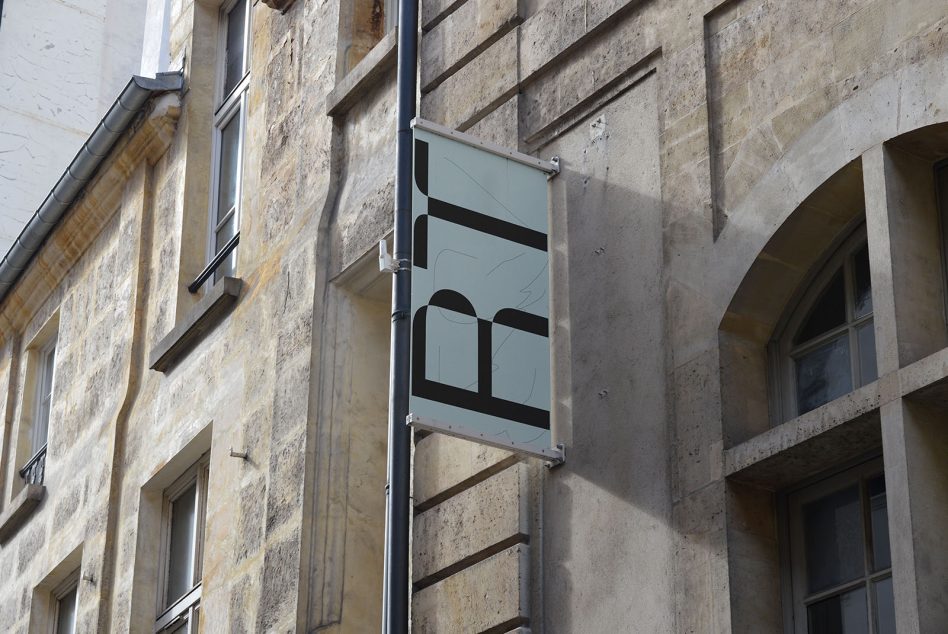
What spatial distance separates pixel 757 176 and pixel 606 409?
1.16 metres

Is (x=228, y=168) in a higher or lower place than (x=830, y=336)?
higher

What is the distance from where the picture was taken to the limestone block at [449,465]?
859 centimetres

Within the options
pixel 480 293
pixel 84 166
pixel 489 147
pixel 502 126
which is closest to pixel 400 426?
pixel 480 293

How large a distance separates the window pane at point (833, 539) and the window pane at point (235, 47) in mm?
7298

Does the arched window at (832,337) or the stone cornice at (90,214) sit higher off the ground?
the stone cornice at (90,214)

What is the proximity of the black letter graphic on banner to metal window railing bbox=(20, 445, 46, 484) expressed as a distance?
7676 millimetres

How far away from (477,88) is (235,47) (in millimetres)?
4764

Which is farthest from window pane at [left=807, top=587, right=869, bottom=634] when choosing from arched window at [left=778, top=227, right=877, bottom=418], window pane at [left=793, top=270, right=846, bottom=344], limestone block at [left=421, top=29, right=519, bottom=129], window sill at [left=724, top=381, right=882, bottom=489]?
limestone block at [left=421, top=29, right=519, bottom=129]

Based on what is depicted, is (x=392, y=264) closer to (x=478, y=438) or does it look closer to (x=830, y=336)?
(x=478, y=438)

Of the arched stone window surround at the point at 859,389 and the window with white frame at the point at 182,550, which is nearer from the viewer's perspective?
the arched stone window surround at the point at 859,389

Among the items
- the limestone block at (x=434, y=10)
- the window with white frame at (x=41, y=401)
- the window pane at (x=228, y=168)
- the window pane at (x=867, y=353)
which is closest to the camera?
the window pane at (x=867, y=353)

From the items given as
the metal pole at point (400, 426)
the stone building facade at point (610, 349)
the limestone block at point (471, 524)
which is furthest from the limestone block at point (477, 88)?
the limestone block at point (471, 524)

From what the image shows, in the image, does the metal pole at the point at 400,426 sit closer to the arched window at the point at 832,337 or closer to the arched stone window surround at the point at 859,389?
the arched stone window surround at the point at 859,389

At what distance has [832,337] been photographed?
7.42m
